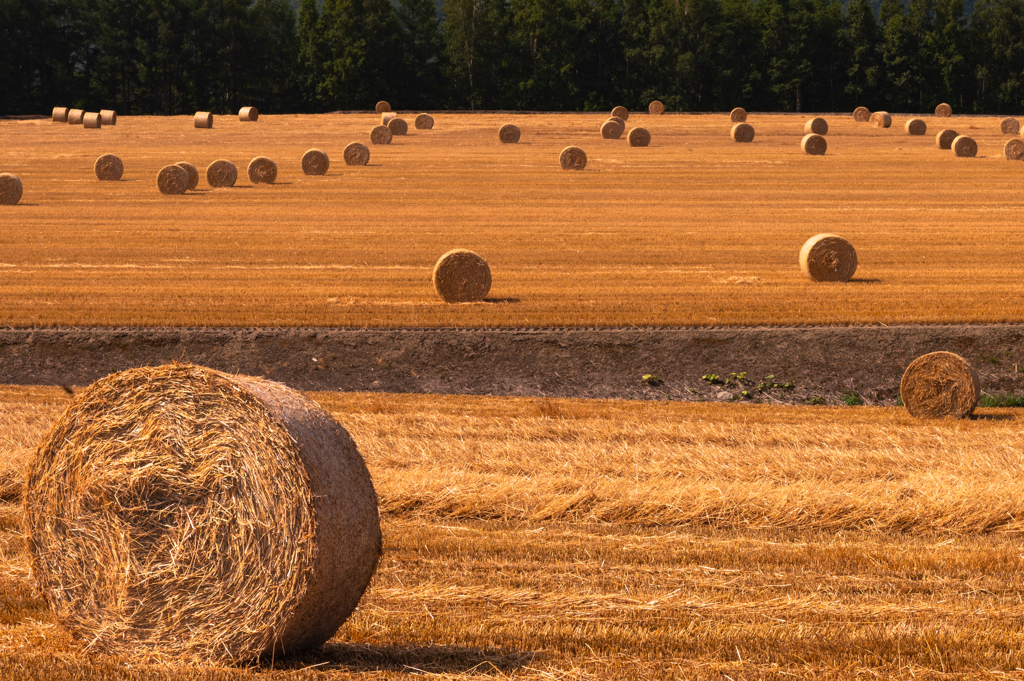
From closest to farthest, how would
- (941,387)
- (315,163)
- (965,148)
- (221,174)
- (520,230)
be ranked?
(941,387) → (520,230) → (221,174) → (315,163) → (965,148)

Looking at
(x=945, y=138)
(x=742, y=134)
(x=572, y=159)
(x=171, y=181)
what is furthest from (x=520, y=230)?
(x=945, y=138)

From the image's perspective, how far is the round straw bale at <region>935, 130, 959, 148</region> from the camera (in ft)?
179

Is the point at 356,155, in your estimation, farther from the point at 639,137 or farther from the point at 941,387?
the point at 941,387

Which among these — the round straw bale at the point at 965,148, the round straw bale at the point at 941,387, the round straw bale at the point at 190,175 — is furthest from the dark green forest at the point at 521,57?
the round straw bale at the point at 941,387

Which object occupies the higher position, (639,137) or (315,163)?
(639,137)

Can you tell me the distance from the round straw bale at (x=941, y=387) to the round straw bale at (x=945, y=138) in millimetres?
39579

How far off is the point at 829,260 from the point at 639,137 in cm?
2798

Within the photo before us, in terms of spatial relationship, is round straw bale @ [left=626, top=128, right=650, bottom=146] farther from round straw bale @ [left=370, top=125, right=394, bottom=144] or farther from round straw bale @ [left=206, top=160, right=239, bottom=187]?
round straw bale @ [left=206, top=160, right=239, bottom=187]

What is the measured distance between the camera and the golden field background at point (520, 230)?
2502cm

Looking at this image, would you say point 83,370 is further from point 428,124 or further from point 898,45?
point 898,45

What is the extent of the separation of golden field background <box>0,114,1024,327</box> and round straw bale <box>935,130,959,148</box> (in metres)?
0.80

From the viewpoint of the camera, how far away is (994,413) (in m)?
18.7

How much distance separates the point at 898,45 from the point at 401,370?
6632 centimetres

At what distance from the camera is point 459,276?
1022 inches
